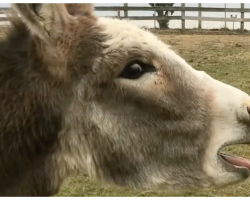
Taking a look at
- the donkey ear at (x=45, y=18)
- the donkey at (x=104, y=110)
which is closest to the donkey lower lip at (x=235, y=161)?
the donkey at (x=104, y=110)

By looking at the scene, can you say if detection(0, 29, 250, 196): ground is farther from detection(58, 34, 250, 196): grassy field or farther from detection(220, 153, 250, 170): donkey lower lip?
detection(220, 153, 250, 170): donkey lower lip

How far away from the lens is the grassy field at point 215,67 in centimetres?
520

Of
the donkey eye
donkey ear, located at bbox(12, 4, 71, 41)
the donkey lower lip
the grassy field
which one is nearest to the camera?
donkey ear, located at bbox(12, 4, 71, 41)

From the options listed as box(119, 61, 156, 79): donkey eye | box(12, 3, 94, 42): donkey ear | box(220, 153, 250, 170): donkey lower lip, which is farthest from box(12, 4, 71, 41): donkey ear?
box(220, 153, 250, 170): donkey lower lip

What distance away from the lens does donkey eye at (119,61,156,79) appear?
242cm

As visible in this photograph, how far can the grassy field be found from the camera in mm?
5195

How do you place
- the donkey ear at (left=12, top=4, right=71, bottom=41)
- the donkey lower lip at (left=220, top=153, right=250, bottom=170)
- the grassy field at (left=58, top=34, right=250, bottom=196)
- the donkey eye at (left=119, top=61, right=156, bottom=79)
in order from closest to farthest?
the donkey ear at (left=12, top=4, right=71, bottom=41) < the donkey eye at (left=119, top=61, right=156, bottom=79) < the donkey lower lip at (left=220, top=153, right=250, bottom=170) < the grassy field at (left=58, top=34, right=250, bottom=196)

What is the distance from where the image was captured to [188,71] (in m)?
2.50

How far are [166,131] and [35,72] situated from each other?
77 cm

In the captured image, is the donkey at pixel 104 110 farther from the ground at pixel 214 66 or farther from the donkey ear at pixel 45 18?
the ground at pixel 214 66

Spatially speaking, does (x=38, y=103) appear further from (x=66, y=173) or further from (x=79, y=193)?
(x=79, y=193)

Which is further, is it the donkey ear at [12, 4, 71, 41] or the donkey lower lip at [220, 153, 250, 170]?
the donkey lower lip at [220, 153, 250, 170]

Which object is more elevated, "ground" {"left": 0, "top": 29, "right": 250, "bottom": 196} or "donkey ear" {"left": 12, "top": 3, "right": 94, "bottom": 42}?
"donkey ear" {"left": 12, "top": 3, "right": 94, "bottom": 42}

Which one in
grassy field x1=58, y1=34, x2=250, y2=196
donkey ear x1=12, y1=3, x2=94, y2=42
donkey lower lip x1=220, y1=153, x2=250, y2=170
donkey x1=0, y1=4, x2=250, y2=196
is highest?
donkey ear x1=12, y1=3, x2=94, y2=42
